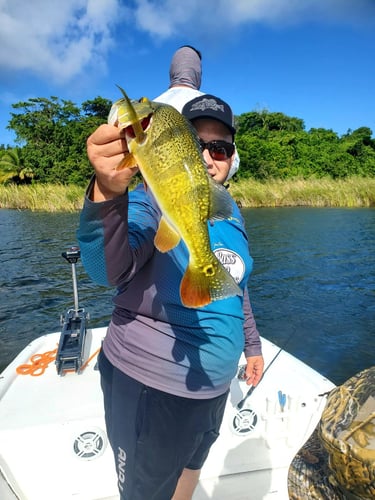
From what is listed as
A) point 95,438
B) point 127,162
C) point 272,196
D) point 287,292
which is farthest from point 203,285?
point 272,196

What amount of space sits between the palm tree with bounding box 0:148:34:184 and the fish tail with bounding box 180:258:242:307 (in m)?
45.2

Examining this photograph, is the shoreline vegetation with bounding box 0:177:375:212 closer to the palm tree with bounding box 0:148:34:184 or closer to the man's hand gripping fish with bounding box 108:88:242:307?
the palm tree with bounding box 0:148:34:184

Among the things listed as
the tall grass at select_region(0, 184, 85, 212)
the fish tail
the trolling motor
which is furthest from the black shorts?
the tall grass at select_region(0, 184, 85, 212)

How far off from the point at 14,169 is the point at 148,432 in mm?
46186

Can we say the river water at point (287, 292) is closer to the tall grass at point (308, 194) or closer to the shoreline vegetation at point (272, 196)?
the shoreline vegetation at point (272, 196)

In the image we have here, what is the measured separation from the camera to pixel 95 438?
9.34 ft

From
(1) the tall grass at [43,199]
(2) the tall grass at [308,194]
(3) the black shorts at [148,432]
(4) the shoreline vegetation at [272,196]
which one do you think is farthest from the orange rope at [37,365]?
(2) the tall grass at [308,194]

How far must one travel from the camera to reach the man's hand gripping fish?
4.18 ft

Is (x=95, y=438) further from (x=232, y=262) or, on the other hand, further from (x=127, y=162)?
(x=127, y=162)

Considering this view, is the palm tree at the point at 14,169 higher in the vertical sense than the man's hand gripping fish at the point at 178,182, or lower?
higher

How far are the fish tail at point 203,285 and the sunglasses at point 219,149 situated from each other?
837 millimetres

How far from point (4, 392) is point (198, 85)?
3.04m

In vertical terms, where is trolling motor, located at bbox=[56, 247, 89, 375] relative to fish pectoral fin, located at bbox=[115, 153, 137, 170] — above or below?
below

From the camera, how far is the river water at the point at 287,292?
275 inches
